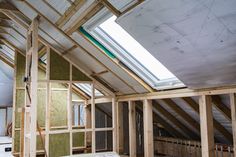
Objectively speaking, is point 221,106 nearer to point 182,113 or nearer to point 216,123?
point 216,123

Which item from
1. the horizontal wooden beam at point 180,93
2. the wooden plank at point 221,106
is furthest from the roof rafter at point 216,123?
the wooden plank at point 221,106

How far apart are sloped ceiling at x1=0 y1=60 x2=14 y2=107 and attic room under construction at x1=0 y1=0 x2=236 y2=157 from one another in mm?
1713

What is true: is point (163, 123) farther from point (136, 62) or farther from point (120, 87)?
point (136, 62)

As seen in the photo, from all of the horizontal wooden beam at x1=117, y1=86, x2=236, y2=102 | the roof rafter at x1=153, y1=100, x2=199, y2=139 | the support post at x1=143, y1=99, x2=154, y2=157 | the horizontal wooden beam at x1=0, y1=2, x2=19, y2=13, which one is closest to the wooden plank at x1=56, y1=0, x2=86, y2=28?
the horizontal wooden beam at x1=0, y1=2, x2=19, y2=13

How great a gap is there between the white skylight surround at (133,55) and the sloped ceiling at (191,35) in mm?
767

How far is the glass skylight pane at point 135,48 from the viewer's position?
3750 mm

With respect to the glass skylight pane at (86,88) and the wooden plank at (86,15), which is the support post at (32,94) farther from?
the glass skylight pane at (86,88)

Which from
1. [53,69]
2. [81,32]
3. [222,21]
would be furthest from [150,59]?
[53,69]

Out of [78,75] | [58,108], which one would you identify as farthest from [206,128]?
[58,108]

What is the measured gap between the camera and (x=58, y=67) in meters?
5.59

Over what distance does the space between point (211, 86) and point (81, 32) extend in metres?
2.10

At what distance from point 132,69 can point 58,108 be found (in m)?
3.21

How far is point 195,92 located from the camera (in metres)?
3.67

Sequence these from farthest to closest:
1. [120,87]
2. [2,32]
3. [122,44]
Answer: [2,32], [120,87], [122,44]
